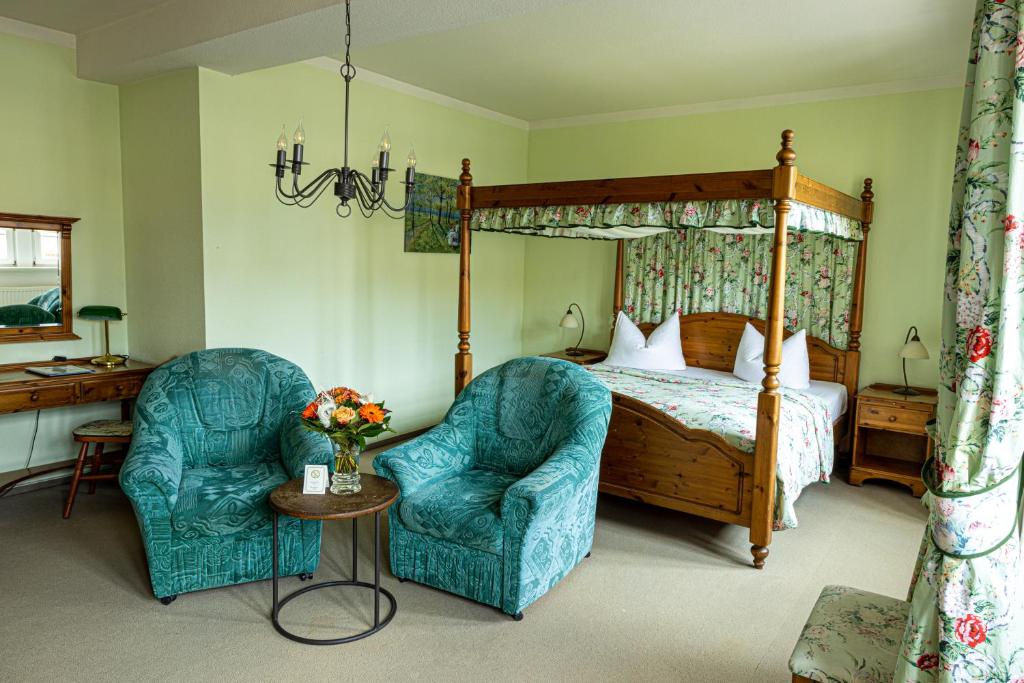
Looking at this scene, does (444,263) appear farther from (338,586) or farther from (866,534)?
(866,534)

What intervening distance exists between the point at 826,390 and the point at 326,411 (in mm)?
3586

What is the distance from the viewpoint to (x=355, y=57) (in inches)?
190

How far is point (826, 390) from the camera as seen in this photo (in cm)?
500

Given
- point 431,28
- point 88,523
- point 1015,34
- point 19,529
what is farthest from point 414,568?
point 1015,34

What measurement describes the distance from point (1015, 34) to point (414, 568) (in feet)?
9.34

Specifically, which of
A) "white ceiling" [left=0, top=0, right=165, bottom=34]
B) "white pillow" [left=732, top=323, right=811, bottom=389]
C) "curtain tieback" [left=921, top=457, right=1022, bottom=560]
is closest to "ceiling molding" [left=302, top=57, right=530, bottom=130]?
"white ceiling" [left=0, top=0, right=165, bottom=34]

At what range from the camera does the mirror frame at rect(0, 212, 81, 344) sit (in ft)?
14.1

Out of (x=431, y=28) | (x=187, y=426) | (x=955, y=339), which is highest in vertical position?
(x=431, y=28)

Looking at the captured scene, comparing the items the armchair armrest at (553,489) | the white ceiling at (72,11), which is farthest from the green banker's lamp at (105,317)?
the armchair armrest at (553,489)

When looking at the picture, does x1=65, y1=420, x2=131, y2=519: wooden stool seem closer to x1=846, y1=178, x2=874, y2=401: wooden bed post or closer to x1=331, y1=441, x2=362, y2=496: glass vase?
x1=331, y1=441, x2=362, y2=496: glass vase

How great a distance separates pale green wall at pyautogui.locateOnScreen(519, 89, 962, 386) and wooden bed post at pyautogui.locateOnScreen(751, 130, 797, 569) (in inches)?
83.0

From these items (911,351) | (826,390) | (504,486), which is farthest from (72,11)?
(911,351)

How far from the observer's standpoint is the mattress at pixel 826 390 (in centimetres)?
483

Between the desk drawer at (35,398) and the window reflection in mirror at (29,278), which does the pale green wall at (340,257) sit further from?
the window reflection in mirror at (29,278)
